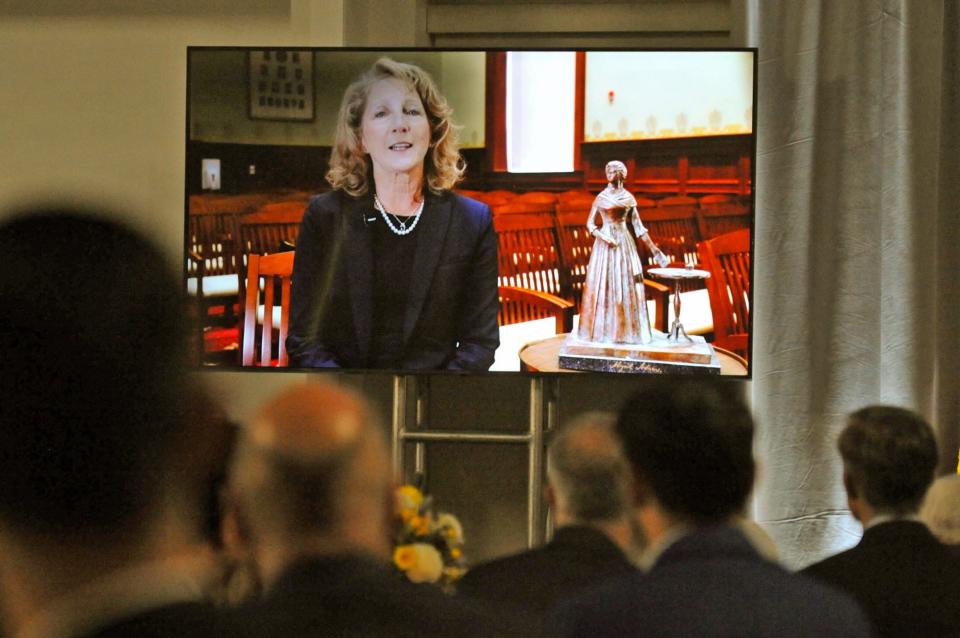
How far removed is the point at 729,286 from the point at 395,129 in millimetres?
1359

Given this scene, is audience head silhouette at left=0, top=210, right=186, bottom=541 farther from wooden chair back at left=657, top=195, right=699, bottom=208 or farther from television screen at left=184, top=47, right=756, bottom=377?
wooden chair back at left=657, top=195, right=699, bottom=208

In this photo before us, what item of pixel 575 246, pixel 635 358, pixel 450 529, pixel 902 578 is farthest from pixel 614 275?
pixel 902 578

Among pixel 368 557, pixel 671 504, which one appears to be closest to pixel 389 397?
pixel 671 504

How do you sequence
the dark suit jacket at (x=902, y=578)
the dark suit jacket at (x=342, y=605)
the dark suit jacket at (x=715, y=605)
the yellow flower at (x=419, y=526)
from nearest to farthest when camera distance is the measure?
the dark suit jacket at (x=342, y=605) < the dark suit jacket at (x=715, y=605) < the dark suit jacket at (x=902, y=578) < the yellow flower at (x=419, y=526)

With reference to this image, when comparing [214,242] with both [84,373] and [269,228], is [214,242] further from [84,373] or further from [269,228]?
[84,373]

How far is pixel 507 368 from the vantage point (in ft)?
14.4

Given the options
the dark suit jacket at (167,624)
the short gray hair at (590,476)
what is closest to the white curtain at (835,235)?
the short gray hair at (590,476)

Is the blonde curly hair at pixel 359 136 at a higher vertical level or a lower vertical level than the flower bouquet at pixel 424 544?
higher

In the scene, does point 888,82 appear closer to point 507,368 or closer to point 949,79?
point 949,79

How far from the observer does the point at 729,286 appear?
14.6ft

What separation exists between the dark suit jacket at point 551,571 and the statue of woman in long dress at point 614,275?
2247 millimetres

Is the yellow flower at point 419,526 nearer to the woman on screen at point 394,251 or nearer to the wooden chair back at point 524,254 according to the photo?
the woman on screen at point 394,251

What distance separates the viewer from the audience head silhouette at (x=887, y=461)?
221 cm

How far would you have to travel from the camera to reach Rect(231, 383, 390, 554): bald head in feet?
3.57
